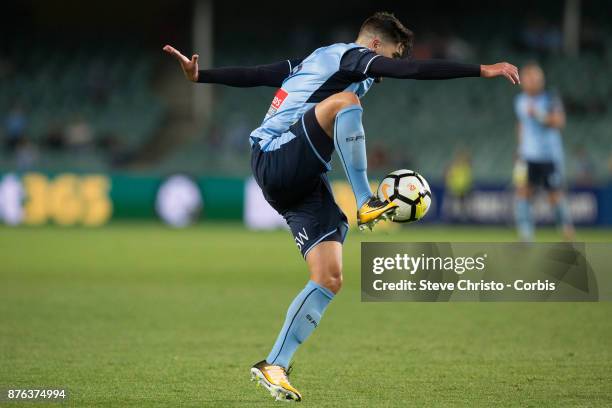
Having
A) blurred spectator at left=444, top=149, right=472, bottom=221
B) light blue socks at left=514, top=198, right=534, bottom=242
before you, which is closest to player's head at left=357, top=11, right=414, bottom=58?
light blue socks at left=514, top=198, right=534, bottom=242

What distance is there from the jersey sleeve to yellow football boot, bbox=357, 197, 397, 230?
1101 millimetres

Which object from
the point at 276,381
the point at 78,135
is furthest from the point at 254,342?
the point at 78,135

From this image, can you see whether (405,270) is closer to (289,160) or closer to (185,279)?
(289,160)

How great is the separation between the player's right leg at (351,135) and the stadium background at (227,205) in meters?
0.95

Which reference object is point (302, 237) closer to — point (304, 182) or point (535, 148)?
point (304, 182)

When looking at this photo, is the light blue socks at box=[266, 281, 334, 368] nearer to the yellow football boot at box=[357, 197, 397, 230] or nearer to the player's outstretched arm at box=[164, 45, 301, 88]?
the yellow football boot at box=[357, 197, 397, 230]

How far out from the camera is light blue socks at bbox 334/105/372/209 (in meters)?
5.00

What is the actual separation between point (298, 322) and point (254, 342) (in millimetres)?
1988

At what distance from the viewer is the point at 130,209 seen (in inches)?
838

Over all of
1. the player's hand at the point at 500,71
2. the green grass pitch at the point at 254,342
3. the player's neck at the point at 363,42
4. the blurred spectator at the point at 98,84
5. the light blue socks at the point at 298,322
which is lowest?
the green grass pitch at the point at 254,342

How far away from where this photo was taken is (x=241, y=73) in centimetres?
581

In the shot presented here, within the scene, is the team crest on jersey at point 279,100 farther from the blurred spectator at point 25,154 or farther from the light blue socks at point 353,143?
the blurred spectator at point 25,154

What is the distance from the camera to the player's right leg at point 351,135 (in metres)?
5.00

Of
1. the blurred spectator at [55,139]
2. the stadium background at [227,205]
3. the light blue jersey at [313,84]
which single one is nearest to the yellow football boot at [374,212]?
the light blue jersey at [313,84]
